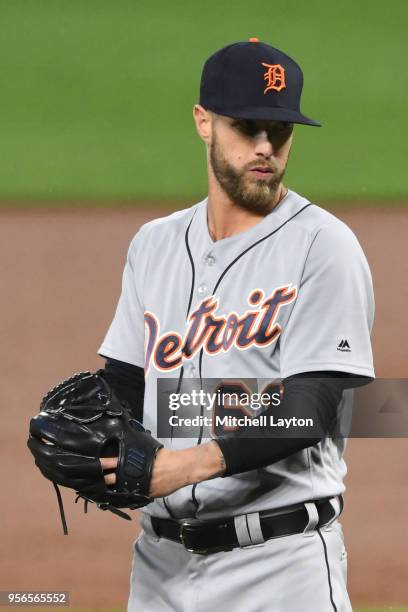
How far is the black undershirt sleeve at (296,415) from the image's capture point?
7.09 ft

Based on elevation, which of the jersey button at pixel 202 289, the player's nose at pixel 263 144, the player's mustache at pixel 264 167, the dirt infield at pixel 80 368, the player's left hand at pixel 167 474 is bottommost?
the dirt infield at pixel 80 368

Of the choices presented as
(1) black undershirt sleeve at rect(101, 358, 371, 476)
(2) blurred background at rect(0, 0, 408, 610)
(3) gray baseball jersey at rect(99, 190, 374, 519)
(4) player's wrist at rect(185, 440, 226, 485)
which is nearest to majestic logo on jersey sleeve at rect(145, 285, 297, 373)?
(3) gray baseball jersey at rect(99, 190, 374, 519)

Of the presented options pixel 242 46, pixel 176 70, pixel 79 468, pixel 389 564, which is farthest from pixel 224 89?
pixel 176 70

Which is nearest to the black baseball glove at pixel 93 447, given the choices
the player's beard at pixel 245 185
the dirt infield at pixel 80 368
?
the player's beard at pixel 245 185

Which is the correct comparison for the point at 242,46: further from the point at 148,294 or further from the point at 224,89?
the point at 148,294

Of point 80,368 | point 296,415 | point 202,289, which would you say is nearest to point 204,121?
point 202,289

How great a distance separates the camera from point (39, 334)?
5.67 m

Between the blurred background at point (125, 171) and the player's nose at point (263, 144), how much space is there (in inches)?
92.5

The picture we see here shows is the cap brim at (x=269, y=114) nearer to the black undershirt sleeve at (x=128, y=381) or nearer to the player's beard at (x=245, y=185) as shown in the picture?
the player's beard at (x=245, y=185)

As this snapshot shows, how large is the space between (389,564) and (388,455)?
0.70 metres

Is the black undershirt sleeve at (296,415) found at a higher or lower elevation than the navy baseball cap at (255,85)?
lower

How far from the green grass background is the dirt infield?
427 mm

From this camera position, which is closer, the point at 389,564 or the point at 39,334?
the point at 389,564

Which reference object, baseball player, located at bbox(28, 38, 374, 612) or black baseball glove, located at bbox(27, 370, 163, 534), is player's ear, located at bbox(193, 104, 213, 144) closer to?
baseball player, located at bbox(28, 38, 374, 612)
